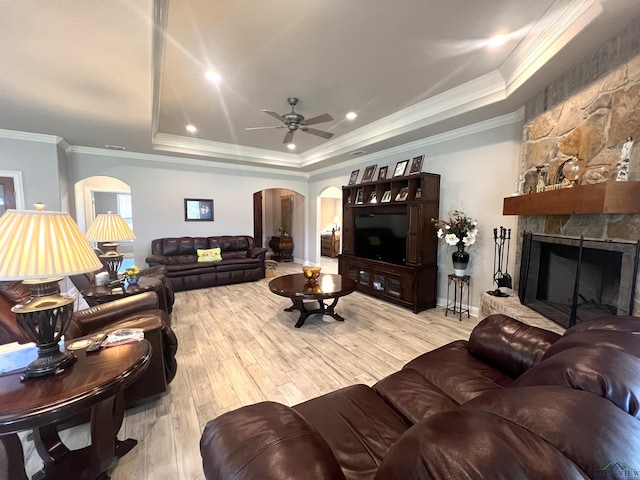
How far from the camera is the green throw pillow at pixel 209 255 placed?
5579mm

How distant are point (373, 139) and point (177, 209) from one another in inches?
176

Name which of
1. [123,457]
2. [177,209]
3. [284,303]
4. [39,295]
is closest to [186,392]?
[123,457]

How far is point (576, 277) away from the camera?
2.26 m

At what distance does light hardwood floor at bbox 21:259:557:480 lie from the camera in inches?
66.9

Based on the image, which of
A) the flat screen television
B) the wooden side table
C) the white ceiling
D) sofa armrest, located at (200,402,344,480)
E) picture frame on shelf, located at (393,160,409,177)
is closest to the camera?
sofa armrest, located at (200,402,344,480)

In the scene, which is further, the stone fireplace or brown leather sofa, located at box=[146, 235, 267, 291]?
brown leather sofa, located at box=[146, 235, 267, 291]

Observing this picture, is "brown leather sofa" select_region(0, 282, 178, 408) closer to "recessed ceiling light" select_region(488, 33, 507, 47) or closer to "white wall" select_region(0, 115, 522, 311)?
"white wall" select_region(0, 115, 522, 311)

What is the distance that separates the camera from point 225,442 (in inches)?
34.1

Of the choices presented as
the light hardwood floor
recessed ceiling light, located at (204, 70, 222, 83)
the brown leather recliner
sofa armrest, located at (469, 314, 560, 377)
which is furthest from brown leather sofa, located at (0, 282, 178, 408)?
recessed ceiling light, located at (204, 70, 222, 83)

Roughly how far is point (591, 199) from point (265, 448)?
2.46 metres

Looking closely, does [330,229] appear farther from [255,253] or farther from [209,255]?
[209,255]

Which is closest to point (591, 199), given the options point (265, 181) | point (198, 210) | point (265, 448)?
point (265, 448)

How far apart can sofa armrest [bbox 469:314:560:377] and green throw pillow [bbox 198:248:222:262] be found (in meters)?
5.00

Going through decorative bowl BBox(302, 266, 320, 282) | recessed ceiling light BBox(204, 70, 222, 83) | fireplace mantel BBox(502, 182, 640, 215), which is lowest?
decorative bowl BBox(302, 266, 320, 282)
